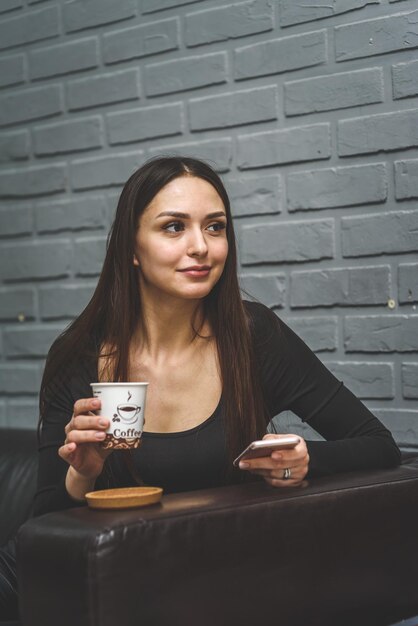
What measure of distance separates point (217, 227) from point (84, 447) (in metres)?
0.57

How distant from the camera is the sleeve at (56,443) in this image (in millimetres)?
1667

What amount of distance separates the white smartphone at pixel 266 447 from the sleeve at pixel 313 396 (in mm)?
248

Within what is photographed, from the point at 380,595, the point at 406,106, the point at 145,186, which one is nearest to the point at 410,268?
the point at 406,106

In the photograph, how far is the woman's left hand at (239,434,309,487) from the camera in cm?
153

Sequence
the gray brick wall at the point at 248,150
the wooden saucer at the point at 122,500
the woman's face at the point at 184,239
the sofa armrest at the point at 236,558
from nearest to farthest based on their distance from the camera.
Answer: the sofa armrest at the point at 236,558 < the wooden saucer at the point at 122,500 < the woman's face at the point at 184,239 < the gray brick wall at the point at 248,150

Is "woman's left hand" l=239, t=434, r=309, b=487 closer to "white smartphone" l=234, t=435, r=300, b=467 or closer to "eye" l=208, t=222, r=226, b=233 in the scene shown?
"white smartphone" l=234, t=435, r=300, b=467

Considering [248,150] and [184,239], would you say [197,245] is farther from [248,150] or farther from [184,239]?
[248,150]

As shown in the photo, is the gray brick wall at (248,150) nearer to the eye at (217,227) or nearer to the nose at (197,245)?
the eye at (217,227)

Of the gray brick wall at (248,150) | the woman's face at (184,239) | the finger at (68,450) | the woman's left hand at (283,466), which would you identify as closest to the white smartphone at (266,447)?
the woman's left hand at (283,466)

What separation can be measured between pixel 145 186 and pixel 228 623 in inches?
34.9

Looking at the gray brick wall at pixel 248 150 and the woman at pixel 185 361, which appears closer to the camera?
the woman at pixel 185 361

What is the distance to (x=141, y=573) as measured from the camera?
4.07ft

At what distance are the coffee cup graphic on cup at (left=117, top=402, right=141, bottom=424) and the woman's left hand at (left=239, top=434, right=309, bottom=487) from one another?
232 mm

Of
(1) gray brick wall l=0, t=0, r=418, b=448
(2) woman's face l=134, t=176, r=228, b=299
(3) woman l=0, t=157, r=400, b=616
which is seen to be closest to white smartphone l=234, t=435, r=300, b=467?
(3) woman l=0, t=157, r=400, b=616
